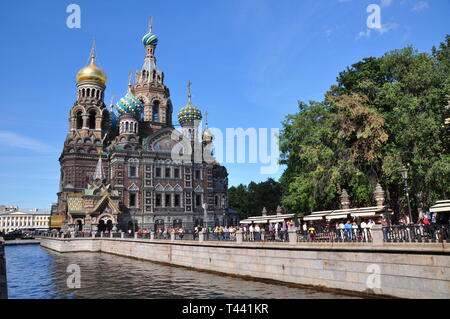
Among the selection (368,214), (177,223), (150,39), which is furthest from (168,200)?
(368,214)

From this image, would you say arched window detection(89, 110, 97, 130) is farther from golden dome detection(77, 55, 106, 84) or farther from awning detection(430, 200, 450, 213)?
awning detection(430, 200, 450, 213)

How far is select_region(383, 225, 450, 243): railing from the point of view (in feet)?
45.5

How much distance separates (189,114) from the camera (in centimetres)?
6206

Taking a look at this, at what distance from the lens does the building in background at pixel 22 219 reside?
120944mm

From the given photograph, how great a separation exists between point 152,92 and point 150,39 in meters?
10.1

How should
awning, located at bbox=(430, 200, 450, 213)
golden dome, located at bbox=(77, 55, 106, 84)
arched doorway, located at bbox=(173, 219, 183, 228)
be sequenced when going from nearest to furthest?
1. awning, located at bbox=(430, 200, 450, 213)
2. arched doorway, located at bbox=(173, 219, 183, 228)
3. golden dome, located at bbox=(77, 55, 106, 84)

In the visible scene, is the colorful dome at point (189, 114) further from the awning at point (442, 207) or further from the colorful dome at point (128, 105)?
the awning at point (442, 207)

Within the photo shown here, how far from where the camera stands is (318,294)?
1661 cm

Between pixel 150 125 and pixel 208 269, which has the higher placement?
pixel 150 125

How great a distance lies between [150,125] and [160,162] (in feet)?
31.8

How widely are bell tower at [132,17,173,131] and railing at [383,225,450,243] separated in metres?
50.1

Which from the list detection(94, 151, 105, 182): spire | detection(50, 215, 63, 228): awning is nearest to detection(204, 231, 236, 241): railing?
detection(94, 151, 105, 182): spire
